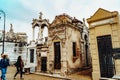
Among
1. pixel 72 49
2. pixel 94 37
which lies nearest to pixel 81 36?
pixel 72 49

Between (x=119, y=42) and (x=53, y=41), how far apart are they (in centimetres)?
813

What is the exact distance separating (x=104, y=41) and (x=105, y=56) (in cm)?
118

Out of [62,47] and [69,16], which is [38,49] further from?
[69,16]

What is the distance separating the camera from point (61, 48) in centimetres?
1692

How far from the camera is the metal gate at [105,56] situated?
12031 millimetres

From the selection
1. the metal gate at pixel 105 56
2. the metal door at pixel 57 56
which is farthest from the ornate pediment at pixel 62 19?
the metal gate at pixel 105 56

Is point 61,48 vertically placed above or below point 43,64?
above

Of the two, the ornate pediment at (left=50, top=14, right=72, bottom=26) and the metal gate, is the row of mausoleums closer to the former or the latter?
the ornate pediment at (left=50, top=14, right=72, bottom=26)

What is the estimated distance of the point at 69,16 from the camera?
18.3 metres

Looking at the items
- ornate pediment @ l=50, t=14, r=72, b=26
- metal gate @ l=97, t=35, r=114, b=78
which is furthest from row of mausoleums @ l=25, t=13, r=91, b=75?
metal gate @ l=97, t=35, r=114, b=78

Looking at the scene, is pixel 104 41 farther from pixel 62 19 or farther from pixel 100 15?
pixel 62 19

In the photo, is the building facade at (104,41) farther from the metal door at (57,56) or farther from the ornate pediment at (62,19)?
the metal door at (57,56)

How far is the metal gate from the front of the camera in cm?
1203

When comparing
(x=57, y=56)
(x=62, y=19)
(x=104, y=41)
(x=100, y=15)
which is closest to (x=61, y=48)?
(x=57, y=56)
